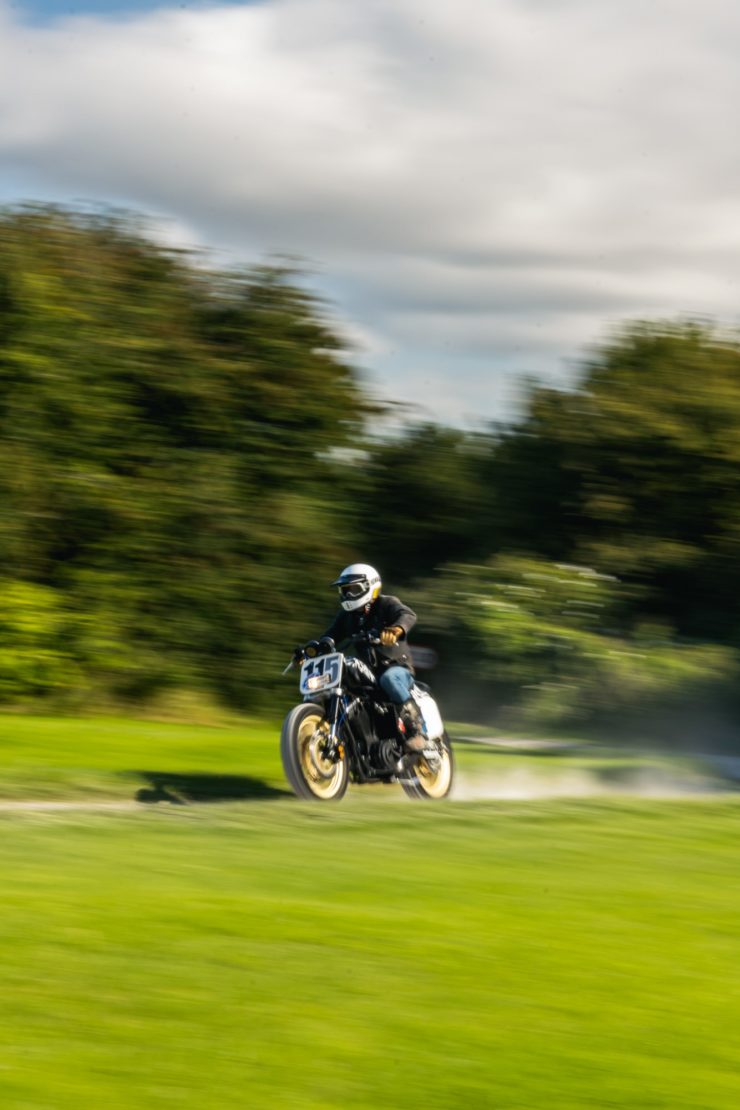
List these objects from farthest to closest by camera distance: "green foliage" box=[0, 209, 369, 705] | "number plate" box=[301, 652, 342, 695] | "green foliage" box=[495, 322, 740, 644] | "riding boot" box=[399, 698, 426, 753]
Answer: "green foliage" box=[495, 322, 740, 644]
"green foliage" box=[0, 209, 369, 705]
"riding boot" box=[399, 698, 426, 753]
"number plate" box=[301, 652, 342, 695]

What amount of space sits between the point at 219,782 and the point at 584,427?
32.3 feet

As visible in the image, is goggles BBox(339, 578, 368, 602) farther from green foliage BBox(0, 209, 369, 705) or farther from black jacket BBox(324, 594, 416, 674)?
green foliage BBox(0, 209, 369, 705)

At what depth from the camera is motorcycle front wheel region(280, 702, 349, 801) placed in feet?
41.5

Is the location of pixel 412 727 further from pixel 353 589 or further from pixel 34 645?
pixel 34 645

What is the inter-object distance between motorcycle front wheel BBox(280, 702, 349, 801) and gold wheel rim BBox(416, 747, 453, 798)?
2.74 ft

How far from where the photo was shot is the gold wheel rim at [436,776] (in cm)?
1395

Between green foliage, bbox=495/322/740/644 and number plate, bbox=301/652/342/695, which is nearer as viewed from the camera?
number plate, bbox=301/652/342/695

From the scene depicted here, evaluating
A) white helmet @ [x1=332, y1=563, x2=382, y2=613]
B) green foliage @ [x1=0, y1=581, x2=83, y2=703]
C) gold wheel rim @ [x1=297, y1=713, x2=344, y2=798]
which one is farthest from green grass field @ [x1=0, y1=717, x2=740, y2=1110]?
green foliage @ [x1=0, y1=581, x2=83, y2=703]

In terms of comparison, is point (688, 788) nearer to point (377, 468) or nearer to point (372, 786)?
point (372, 786)

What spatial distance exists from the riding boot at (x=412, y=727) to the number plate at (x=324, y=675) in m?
0.81

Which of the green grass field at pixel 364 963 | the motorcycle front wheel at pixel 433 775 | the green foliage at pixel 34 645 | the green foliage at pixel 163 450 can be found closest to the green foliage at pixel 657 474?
the green foliage at pixel 163 450

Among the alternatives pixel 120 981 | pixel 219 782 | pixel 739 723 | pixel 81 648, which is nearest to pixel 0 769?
pixel 219 782

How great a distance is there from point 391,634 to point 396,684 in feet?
1.51

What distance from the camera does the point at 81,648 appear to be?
19422 mm
